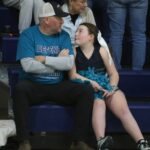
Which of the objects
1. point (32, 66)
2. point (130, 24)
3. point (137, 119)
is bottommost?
point (137, 119)

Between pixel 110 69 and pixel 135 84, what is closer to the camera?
pixel 110 69

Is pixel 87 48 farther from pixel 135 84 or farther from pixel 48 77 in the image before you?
pixel 135 84

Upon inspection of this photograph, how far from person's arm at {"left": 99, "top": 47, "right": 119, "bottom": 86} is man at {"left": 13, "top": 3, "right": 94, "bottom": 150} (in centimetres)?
26

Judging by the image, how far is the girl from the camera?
4016mm

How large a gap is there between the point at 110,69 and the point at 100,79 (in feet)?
0.36

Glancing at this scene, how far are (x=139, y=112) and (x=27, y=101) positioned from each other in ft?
2.91

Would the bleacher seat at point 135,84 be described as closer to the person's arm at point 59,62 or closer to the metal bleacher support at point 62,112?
the metal bleacher support at point 62,112

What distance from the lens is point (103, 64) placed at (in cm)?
429

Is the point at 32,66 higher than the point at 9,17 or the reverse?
the reverse

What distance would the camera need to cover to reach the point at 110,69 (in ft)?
13.9

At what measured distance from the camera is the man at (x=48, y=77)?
393cm

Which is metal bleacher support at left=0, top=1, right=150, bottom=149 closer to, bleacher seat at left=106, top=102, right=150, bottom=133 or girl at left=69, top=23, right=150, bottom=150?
bleacher seat at left=106, top=102, right=150, bottom=133

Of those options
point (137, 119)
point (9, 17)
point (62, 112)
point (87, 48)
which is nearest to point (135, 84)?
point (137, 119)

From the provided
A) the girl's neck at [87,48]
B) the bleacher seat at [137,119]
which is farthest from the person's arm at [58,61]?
the bleacher seat at [137,119]
